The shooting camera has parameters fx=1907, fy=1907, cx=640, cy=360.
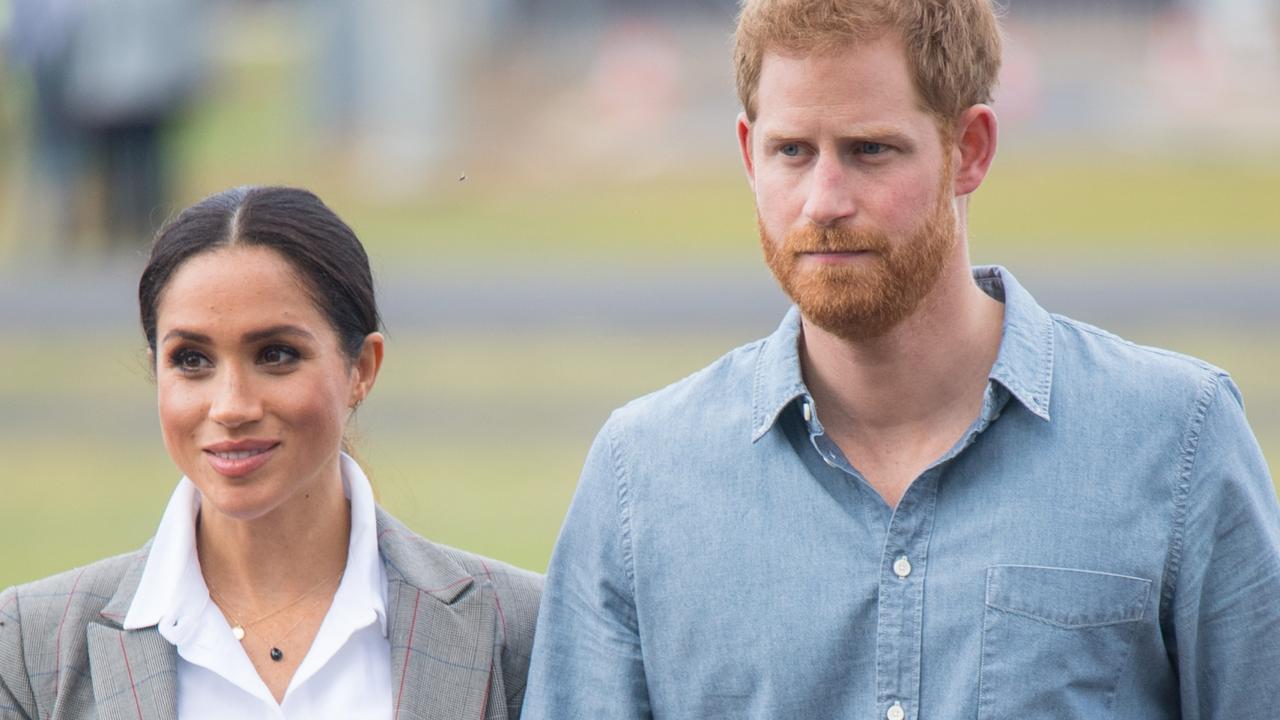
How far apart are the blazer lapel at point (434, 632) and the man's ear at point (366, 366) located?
0.26m

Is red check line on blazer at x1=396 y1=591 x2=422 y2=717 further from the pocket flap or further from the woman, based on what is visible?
the pocket flap

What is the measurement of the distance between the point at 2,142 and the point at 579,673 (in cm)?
2245

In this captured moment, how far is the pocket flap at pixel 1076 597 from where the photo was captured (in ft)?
9.69

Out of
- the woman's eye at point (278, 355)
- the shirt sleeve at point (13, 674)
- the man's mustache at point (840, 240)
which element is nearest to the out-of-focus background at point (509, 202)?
the woman's eye at point (278, 355)

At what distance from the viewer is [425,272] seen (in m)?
17.2

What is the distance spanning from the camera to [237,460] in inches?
126

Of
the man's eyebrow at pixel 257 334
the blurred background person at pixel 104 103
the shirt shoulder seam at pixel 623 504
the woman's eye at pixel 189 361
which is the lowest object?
the shirt shoulder seam at pixel 623 504

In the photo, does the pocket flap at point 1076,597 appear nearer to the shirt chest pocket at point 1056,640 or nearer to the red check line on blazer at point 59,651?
the shirt chest pocket at point 1056,640

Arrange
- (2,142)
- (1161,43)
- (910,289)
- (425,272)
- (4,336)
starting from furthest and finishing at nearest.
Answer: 1. (1161,43)
2. (2,142)
3. (425,272)
4. (4,336)
5. (910,289)

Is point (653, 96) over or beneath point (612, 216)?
over

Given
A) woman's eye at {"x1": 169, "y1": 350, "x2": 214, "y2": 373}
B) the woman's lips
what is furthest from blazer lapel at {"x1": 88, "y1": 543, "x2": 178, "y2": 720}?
woman's eye at {"x1": 169, "y1": 350, "x2": 214, "y2": 373}

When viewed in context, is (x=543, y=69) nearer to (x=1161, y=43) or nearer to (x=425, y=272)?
(x=1161, y=43)

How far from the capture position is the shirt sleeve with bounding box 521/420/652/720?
124 inches

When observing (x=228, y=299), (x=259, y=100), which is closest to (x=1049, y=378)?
(x=228, y=299)
